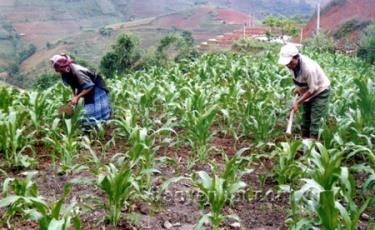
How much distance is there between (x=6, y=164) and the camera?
4586 millimetres

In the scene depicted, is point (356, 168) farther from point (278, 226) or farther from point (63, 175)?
point (63, 175)

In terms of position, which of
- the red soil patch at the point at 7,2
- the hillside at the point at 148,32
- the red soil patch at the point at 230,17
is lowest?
the hillside at the point at 148,32

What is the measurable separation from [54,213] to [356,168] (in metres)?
2.39

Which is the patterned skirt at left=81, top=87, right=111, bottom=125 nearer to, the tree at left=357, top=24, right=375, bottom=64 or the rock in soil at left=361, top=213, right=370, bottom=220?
the rock in soil at left=361, top=213, right=370, bottom=220

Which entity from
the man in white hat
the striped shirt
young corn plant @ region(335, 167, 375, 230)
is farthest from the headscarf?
young corn plant @ region(335, 167, 375, 230)

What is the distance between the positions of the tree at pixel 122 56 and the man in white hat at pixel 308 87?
1809 centimetres

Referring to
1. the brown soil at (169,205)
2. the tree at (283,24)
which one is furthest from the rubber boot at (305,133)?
the tree at (283,24)

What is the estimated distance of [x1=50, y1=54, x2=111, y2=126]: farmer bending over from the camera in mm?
5465

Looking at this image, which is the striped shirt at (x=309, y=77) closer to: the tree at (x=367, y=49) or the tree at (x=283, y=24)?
the tree at (x=367, y=49)

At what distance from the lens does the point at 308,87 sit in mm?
5379

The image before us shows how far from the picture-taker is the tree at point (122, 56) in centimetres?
2320

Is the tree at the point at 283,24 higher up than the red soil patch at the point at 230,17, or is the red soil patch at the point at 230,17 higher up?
the red soil patch at the point at 230,17

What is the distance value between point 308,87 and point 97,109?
263 cm

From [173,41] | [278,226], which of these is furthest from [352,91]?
[173,41]
